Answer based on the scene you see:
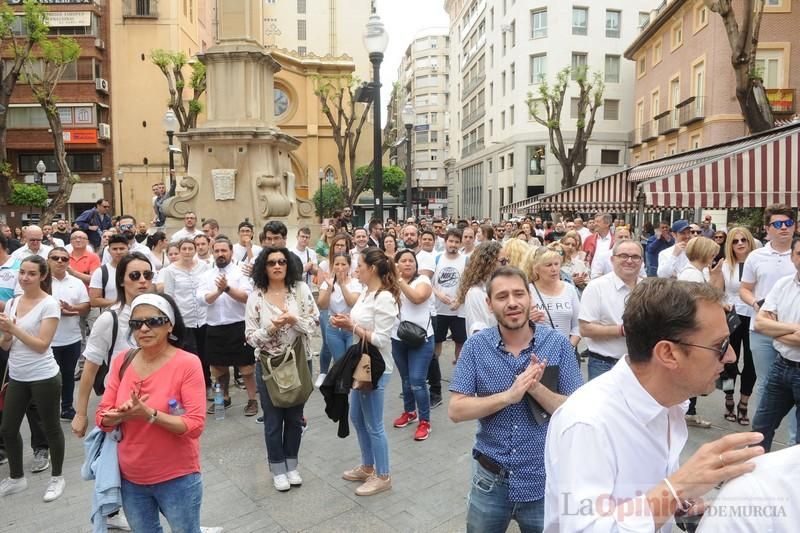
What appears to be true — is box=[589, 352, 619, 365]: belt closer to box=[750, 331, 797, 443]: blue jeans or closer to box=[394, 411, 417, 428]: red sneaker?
box=[750, 331, 797, 443]: blue jeans

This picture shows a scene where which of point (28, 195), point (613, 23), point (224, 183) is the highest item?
point (613, 23)

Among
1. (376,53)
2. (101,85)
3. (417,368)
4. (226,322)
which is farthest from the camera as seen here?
(101,85)

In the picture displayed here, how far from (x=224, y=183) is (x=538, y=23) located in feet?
119

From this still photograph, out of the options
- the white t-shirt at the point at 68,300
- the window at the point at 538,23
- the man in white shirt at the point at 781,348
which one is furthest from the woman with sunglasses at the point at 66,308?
the window at the point at 538,23

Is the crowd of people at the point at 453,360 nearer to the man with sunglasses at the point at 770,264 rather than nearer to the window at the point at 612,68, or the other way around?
the man with sunglasses at the point at 770,264

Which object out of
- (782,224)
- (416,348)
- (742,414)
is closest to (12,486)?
(416,348)

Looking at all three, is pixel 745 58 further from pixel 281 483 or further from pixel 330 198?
pixel 330 198

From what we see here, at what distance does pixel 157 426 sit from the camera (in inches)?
116

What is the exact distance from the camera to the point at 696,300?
5.50 ft

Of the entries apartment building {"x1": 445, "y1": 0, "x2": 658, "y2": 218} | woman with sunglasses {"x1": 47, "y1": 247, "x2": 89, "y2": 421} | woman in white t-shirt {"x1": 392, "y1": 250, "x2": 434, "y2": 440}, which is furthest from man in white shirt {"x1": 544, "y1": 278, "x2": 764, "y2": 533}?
apartment building {"x1": 445, "y1": 0, "x2": 658, "y2": 218}

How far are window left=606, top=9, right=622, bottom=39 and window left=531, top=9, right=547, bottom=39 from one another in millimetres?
4515

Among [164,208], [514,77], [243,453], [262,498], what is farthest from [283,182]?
[514,77]

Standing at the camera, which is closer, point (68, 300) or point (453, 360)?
point (68, 300)

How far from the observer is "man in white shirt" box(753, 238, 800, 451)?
4.12 meters
